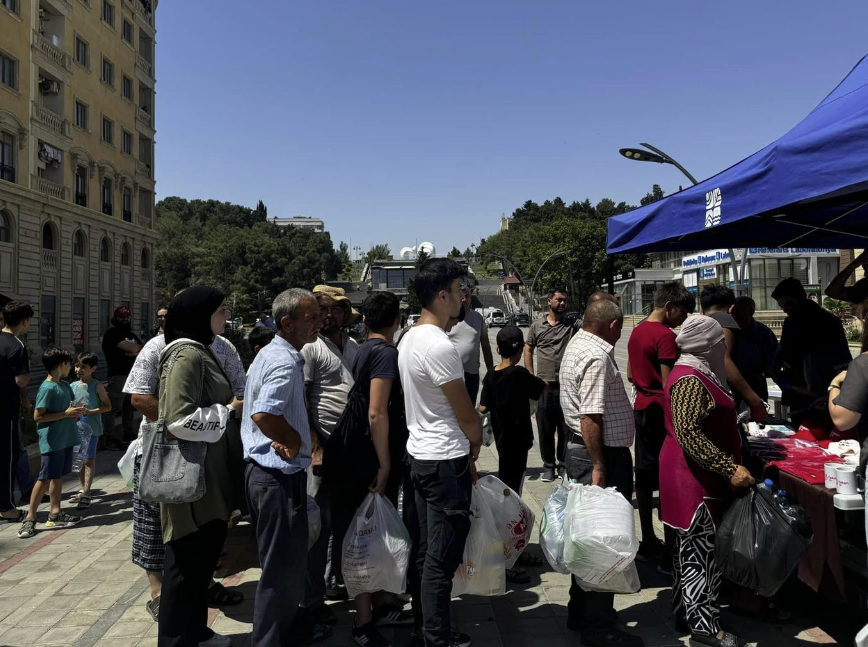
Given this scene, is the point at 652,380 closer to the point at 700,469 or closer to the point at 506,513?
the point at 700,469

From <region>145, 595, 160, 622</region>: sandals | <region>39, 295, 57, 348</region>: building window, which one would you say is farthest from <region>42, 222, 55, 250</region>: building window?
<region>145, 595, 160, 622</region>: sandals

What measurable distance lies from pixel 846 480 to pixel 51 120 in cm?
3335

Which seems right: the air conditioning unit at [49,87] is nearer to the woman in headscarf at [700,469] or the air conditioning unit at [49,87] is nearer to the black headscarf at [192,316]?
the black headscarf at [192,316]

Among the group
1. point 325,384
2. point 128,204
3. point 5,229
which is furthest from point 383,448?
point 128,204

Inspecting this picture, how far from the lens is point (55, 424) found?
5.81 m

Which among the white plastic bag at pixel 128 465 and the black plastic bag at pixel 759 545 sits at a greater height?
the white plastic bag at pixel 128 465

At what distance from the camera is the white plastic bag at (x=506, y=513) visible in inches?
136

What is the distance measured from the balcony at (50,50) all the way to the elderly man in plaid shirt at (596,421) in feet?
103

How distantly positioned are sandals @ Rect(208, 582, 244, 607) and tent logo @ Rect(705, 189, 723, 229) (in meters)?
3.90

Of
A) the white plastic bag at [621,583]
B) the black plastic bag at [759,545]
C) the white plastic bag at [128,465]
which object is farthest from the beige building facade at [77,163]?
the black plastic bag at [759,545]

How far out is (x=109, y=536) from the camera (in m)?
5.62

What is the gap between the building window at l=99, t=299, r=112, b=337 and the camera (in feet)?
110

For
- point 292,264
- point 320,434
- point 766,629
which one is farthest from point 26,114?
point 292,264

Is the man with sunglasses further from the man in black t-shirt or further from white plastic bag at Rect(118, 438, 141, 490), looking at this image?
the man in black t-shirt
